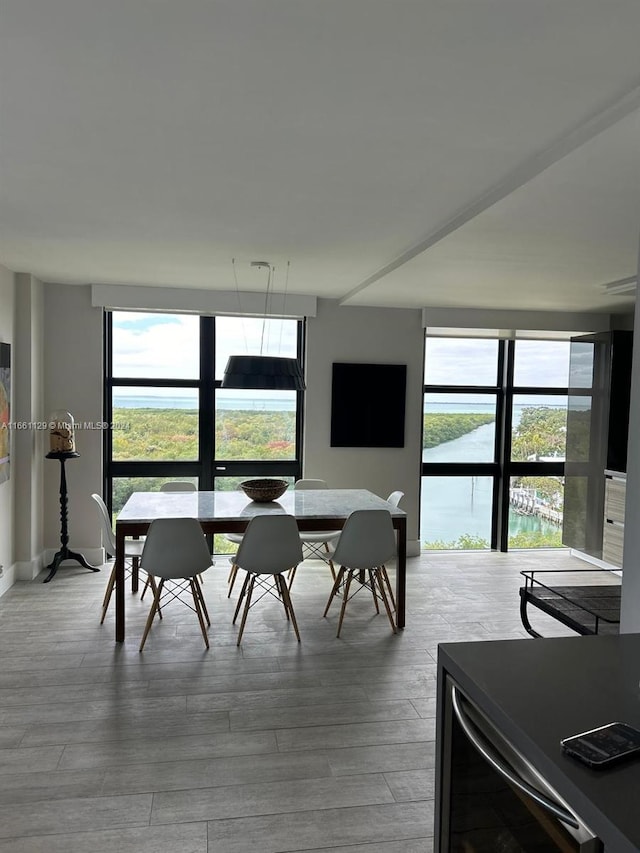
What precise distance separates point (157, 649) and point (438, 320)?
4061mm

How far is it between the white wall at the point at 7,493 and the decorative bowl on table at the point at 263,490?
200 centimetres

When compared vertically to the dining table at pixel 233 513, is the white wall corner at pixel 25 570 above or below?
below

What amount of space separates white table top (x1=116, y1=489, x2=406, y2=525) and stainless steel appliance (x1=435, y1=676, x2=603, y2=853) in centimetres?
292

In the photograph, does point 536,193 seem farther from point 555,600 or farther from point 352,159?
point 555,600

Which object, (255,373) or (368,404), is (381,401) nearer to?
(368,404)

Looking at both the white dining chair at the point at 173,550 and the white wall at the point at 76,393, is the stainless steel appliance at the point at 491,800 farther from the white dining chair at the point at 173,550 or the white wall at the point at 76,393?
the white wall at the point at 76,393

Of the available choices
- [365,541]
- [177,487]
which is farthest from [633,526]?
[177,487]

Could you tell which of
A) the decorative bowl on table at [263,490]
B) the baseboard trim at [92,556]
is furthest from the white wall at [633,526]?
the baseboard trim at [92,556]

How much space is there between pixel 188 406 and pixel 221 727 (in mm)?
3705

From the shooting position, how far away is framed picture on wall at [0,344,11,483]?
195 inches

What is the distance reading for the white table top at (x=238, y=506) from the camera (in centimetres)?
442

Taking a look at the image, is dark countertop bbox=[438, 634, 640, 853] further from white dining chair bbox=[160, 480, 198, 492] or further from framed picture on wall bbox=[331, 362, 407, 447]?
framed picture on wall bbox=[331, 362, 407, 447]

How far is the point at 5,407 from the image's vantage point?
5.05 meters

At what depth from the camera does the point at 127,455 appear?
622cm
